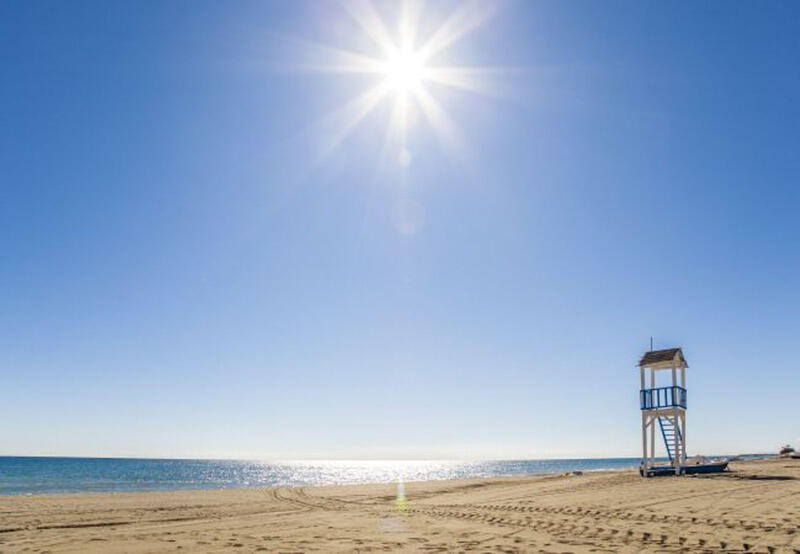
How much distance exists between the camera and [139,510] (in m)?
18.0

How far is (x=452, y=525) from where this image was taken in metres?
12.1

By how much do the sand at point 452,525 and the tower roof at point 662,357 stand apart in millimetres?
→ 10384

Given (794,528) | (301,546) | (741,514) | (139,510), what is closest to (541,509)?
(741,514)

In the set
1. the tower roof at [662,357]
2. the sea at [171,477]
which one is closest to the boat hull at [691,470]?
the tower roof at [662,357]

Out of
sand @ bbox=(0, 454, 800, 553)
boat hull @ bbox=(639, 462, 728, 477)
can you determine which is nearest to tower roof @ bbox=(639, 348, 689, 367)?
boat hull @ bbox=(639, 462, 728, 477)

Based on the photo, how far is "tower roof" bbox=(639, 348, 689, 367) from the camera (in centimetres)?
2889

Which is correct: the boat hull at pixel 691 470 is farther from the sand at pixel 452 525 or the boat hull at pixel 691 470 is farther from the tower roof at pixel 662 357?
the sand at pixel 452 525

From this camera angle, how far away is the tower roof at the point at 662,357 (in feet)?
94.8

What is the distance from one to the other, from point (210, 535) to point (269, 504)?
8994 millimetres

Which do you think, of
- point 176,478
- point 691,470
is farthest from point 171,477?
point 691,470

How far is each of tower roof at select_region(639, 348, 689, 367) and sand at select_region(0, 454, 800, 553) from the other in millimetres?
10384

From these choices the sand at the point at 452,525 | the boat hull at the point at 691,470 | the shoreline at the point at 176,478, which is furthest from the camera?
the shoreline at the point at 176,478

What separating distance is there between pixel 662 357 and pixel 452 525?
21393 mm

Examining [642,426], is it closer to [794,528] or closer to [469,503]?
[469,503]
